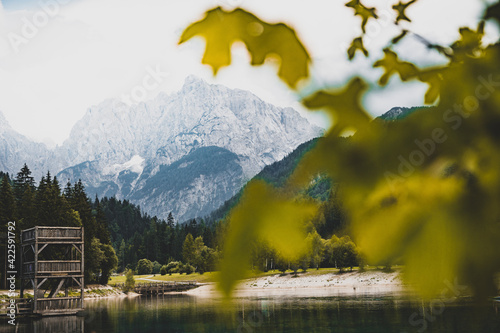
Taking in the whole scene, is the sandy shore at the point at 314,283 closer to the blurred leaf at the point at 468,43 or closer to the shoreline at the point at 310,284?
the shoreline at the point at 310,284

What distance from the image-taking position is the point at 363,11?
0.83m

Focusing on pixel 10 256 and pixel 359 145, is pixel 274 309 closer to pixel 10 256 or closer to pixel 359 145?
pixel 10 256

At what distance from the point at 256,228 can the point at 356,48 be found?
0.44 metres

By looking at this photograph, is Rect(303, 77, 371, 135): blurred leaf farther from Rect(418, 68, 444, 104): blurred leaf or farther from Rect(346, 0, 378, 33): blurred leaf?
Rect(346, 0, 378, 33): blurred leaf

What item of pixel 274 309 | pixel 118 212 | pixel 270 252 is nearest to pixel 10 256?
pixel 274 309

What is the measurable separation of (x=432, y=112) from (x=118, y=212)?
121844 mm

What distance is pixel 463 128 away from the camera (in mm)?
580

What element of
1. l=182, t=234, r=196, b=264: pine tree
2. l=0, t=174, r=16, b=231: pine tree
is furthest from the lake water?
l=182, t=234, r=196, b=264: pine tree

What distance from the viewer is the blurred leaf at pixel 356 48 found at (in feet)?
2.53

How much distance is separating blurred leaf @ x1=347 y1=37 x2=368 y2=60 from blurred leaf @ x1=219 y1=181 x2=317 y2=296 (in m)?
0.34

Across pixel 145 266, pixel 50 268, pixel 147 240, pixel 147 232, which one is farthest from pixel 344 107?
pixel 147 232

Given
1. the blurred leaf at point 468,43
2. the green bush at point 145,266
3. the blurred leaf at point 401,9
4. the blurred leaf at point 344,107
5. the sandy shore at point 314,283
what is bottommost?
the sandy shore at point 314,283

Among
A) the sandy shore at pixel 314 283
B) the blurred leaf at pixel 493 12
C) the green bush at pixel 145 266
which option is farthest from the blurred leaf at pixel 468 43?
the green bush at pixel 145 266

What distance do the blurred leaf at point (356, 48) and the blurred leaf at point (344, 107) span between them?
17cm
